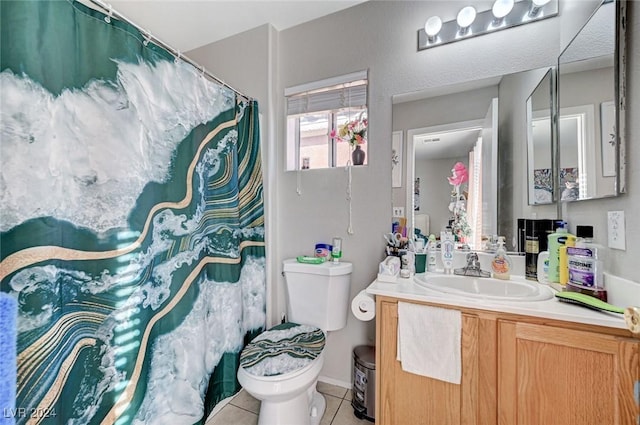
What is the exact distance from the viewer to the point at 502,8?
4.27ft

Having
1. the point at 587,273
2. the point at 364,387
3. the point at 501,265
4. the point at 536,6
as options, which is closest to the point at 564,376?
the point at 587,273

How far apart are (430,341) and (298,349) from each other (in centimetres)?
62

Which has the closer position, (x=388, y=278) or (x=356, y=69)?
(x=388, y=278)

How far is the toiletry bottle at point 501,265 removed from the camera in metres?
1.25

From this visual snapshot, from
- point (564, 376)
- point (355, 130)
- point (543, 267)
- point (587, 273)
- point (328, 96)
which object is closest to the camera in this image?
point (564, 376)

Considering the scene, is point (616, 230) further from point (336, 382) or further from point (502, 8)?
point (336, 382)

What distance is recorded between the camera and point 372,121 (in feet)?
5.36

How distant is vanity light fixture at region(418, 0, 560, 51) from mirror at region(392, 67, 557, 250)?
9.9 inches

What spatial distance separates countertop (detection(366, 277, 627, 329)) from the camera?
0.82 m

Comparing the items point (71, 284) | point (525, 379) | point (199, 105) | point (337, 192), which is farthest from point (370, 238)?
point (71, 284)

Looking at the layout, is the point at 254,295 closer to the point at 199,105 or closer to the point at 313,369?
the point at 313,369

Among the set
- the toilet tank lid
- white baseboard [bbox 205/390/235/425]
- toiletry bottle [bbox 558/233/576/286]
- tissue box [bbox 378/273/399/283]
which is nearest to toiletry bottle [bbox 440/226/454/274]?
tissue box [bbox 378/273/399/283]

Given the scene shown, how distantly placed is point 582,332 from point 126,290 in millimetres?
1628

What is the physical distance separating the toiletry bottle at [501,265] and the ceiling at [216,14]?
67.4 inches
